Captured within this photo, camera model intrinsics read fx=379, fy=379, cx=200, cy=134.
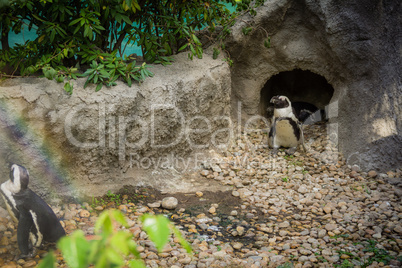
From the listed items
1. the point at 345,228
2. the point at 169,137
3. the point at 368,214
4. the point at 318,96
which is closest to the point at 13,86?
the point at 169,137

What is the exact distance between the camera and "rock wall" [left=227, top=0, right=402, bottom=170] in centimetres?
408

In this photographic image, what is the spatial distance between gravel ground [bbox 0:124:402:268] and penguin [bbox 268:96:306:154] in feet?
0.71

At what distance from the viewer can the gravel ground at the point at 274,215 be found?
2.65m

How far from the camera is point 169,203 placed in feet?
11.1

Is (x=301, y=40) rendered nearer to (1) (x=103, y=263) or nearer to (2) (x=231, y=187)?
(2) (x=231, y=187)

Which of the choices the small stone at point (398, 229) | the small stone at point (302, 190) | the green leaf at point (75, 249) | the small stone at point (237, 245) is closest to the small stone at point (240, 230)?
the small stone at point (237, 245)

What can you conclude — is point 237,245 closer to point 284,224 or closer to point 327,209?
point 284,224

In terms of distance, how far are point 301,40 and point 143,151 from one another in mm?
2541

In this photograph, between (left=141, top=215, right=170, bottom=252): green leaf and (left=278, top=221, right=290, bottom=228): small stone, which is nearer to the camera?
(left=141, top=215, right=170, bottom=252): green leaf

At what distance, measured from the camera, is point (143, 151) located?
12.3ft

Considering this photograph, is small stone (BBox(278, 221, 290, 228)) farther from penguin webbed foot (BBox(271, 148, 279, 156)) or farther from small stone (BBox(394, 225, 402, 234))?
penguin webbed foot (BBox(271, 148, 279, 156))

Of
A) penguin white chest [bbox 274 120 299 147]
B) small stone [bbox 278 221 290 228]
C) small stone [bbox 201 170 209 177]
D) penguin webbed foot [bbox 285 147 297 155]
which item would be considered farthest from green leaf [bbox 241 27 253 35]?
small stone [bbox 278 221 290 228]

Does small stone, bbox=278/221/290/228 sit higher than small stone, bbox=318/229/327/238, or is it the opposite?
small stone, bbox=278/221/290/228

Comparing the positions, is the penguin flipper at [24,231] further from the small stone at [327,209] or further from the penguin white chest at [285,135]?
the penguin white chest at [285,135]
